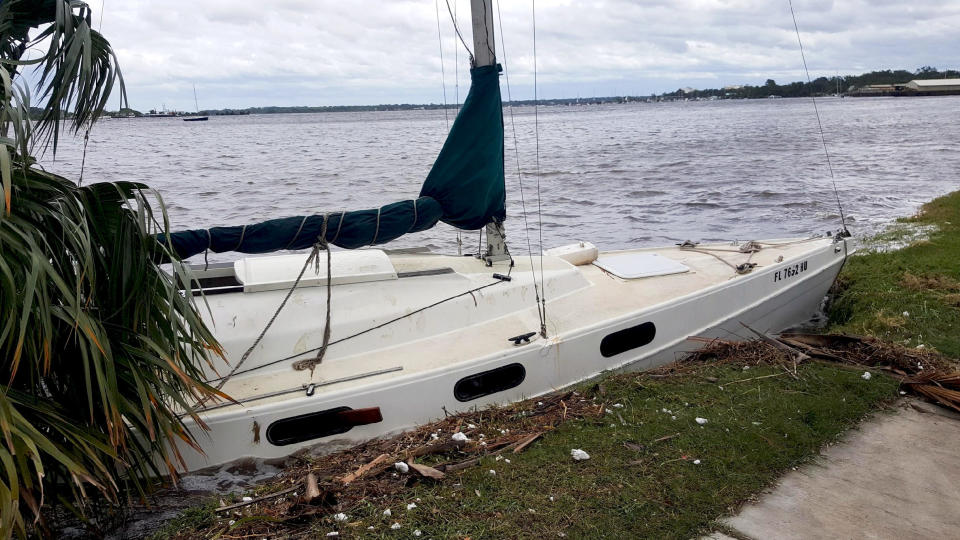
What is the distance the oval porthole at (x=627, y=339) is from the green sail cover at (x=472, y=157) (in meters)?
1.94

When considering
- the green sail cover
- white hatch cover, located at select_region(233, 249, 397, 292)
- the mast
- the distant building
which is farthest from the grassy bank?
the distant building

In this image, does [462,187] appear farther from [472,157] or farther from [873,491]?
[873,491]

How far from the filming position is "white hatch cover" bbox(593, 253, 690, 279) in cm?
890

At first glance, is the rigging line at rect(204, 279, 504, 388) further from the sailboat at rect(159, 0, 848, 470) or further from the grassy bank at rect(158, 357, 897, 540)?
the grassy bank at rect(158, 357, 897, 540)

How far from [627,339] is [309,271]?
10.7ft

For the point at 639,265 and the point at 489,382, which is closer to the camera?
the point at 489,382

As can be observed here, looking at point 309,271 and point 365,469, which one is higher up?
point 309,271

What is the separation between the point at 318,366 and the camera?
21.5 ft

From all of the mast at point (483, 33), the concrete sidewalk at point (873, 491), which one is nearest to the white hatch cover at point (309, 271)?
the mast at point (483, 33)

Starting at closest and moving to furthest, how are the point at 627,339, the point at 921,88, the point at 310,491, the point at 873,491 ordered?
1. the point at 310,491
2. the point at 873,491
3. the point at 627,339
4. the point at 921,88

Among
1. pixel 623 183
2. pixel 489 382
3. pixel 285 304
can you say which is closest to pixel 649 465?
pixel 489 382

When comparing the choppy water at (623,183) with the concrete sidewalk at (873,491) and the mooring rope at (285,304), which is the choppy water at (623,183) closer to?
the mooring rope at (285,304)

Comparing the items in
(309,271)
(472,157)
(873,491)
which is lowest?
(873,491)

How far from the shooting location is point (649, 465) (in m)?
5.19
